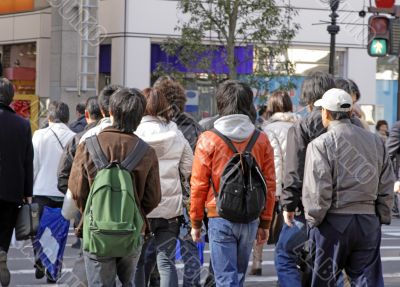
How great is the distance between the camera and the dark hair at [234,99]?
757 centimetres

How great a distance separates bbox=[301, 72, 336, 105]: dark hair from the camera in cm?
826

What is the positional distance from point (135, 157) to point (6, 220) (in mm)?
2794

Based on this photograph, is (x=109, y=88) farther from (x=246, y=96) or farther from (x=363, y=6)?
(x=363, y=6)

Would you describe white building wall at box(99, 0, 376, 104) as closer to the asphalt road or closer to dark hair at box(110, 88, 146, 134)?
the asphalt road

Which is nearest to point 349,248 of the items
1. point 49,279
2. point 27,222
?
point 27,222

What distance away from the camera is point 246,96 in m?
7.64

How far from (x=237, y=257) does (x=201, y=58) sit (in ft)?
61.7

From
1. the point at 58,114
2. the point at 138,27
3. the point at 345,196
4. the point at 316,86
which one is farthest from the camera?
the point at 138,27

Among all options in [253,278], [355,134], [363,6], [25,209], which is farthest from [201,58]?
[355,134]

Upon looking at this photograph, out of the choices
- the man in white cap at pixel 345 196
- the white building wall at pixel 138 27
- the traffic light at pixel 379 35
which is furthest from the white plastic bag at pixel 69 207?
the white building wall at pixel 138 27

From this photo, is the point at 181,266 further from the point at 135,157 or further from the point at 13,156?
the point at 135,157

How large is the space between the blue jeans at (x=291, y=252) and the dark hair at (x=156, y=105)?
138 cm

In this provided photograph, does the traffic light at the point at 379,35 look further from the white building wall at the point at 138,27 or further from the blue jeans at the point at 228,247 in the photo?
the white building wall at the point at 138,27

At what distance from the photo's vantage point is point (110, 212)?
20.7ft
